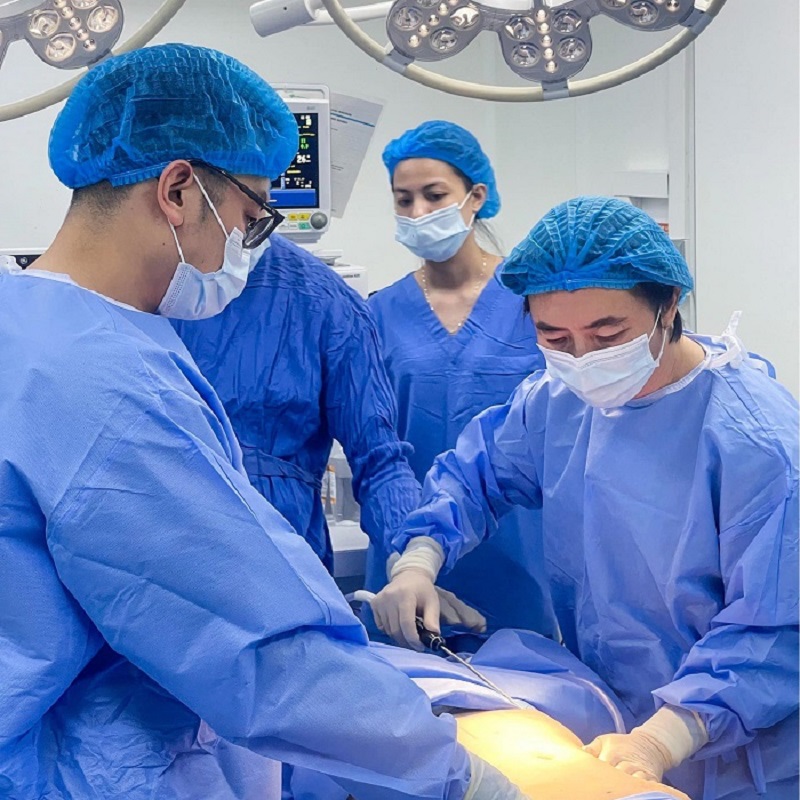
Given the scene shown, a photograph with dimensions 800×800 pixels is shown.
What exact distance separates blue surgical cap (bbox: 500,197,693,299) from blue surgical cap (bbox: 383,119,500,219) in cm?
98

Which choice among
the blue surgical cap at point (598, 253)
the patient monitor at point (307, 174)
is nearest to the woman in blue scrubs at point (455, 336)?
the patient monitor at point (307, 174)

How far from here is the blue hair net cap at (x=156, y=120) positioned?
1167 millimetres

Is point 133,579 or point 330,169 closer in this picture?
point 133,579

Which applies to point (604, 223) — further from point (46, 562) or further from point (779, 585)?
point (46, 562)

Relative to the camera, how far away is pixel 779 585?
152cm

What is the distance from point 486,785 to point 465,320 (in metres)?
1.50

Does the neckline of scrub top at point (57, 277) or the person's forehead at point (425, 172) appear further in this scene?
the person's forehead at point (425, 172)

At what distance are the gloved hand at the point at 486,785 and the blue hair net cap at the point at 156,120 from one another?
26.6 inches

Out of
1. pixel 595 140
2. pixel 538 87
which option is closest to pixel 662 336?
pixel 538 87

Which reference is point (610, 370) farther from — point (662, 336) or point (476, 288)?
point (476, 288)

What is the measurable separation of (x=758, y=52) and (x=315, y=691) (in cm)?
274

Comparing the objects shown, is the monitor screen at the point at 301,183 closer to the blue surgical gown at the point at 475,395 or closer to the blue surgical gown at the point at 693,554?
the blue surgical gown at the point at 475,395

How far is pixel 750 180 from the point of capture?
3260 mm

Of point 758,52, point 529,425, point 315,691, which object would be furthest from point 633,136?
point 315,691
